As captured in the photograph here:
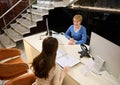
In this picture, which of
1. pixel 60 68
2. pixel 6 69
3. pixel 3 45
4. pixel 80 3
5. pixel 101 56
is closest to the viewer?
pixel 101 56

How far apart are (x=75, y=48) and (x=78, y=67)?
0.50 metres

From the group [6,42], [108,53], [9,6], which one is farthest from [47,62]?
[9,6]

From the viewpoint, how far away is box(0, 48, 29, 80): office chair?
1.95 metres

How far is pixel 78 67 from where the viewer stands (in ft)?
5.83

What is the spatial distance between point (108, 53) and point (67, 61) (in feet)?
1.90

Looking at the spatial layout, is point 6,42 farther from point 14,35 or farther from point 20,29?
point 20,29

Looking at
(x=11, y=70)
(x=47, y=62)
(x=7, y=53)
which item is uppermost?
(x=47, y=62)

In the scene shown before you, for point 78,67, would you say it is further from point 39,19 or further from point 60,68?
point 39,19

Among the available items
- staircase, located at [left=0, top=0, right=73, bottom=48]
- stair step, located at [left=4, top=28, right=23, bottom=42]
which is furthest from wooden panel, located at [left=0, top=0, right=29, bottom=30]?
stair step, located at [left=4, top=28, right=23, bottom=42]

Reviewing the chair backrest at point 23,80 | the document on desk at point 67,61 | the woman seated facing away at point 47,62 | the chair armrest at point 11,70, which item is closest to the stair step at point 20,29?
the chair armrest at point 11,70

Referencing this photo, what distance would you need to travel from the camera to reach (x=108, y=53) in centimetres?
149

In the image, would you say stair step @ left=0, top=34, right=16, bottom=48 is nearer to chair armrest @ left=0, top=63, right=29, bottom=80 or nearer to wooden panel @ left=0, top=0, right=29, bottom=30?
wooden panel @ left=0, top=0, right=29, bottom=30

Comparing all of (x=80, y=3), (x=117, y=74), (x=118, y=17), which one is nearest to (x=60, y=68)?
(x=117, y=74)

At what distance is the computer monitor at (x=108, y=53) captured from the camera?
141 centimetres
